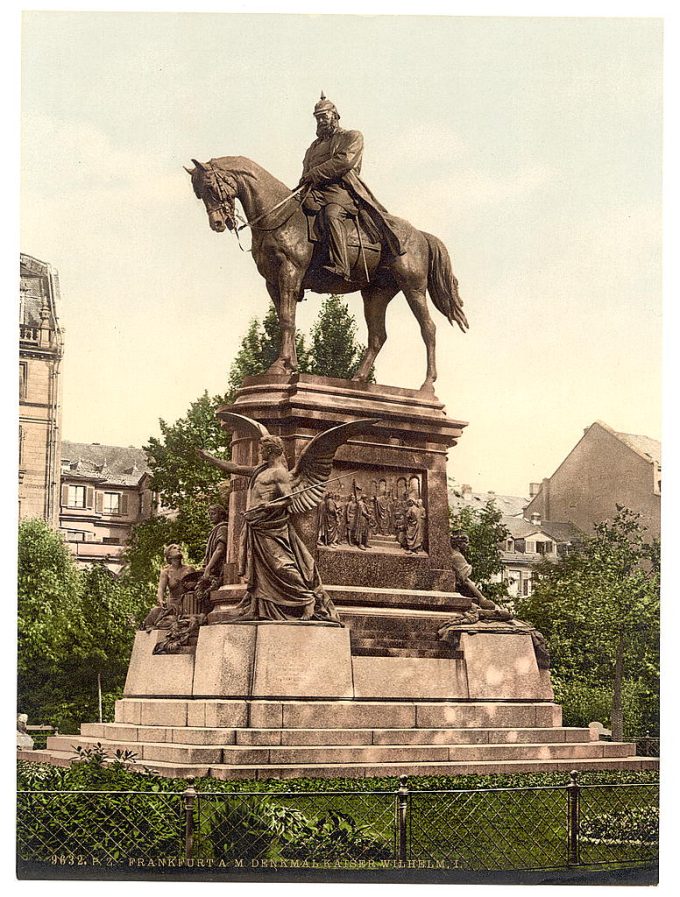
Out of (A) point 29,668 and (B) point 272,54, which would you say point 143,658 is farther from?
(A) point 29,668

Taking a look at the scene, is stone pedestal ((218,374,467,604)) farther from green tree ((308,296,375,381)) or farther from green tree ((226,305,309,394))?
green tree ((308,296,375,381))

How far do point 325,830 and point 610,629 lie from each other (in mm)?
26902

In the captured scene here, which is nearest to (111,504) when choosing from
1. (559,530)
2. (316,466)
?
(559,530)

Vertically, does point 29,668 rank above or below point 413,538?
below

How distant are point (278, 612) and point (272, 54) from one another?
19093 mm

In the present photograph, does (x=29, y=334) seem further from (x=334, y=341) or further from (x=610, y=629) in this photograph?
(x=610, y=629)

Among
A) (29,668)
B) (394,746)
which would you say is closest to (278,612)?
(394,746)

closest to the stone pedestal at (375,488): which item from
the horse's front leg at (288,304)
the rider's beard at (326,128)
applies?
the horse's front leg at (288,304)

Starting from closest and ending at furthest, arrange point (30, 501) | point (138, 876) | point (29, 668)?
point (138, 876) < point (29, 668) < point (30, 501)

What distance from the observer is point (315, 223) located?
21625mm

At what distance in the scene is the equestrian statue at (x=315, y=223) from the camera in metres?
21.4

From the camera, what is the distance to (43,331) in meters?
53.2

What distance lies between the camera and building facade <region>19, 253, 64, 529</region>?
51.3 meters

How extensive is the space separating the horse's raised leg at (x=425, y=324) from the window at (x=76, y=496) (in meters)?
37.7
